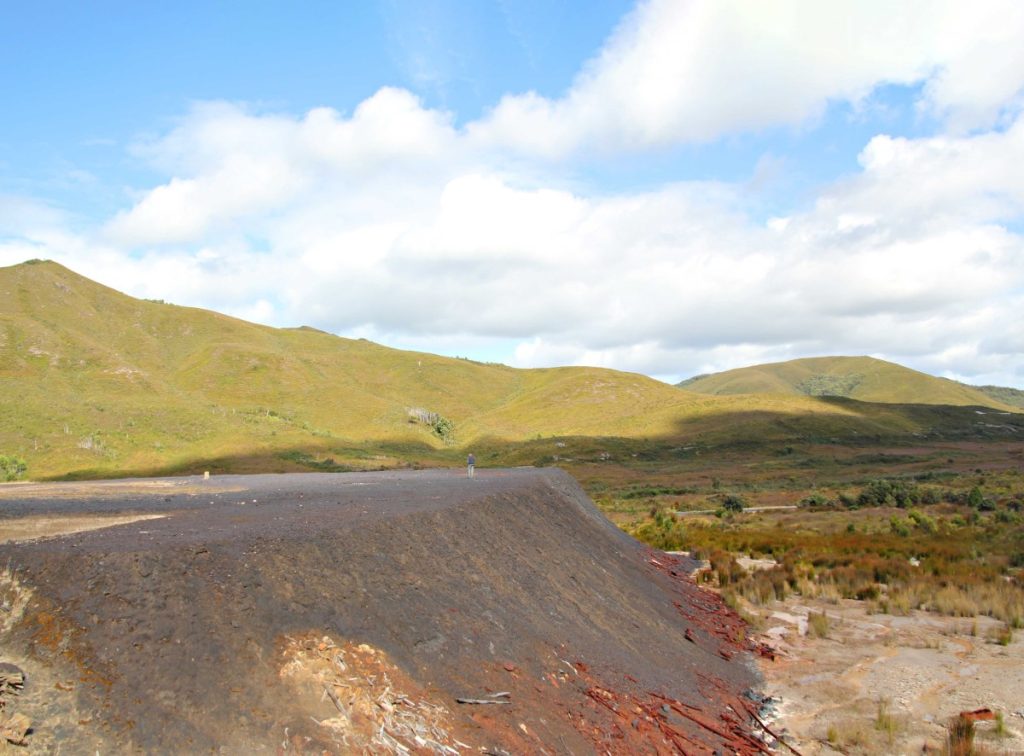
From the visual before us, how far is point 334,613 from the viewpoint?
29.1 feet

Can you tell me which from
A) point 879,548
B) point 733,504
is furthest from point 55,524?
point 733,504

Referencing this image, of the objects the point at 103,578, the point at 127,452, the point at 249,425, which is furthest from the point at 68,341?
the point at 103,578

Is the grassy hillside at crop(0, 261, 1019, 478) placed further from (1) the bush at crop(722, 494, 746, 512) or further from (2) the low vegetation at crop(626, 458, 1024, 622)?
(2) the low vegetation at crop(626, 458, 1024, 622)

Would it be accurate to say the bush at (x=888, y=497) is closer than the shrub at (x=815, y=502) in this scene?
Yes

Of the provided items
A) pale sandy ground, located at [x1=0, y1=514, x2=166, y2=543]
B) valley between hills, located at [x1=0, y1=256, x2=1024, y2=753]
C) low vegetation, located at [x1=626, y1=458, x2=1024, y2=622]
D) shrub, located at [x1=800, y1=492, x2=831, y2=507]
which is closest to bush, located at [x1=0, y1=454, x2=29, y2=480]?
valley between hills, located at [x1=0, y1=256, x2=1024, y2=753]

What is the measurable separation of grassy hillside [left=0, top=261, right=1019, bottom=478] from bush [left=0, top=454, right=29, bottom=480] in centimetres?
153

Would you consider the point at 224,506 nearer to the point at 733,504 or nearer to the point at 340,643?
the point at 340,643

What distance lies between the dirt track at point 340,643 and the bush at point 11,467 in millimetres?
38095

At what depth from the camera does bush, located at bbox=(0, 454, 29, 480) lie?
46500 millimetres

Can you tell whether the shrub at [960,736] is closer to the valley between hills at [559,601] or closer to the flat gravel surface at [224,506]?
the valley between hills at [559,601]

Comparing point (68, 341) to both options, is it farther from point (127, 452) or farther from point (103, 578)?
point (103, 578)

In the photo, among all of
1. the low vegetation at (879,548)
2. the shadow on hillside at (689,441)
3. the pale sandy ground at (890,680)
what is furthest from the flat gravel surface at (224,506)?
the shadow on hillside at (689,441)

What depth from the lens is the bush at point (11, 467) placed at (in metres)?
46.5

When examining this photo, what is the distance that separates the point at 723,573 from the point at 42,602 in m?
21.3
